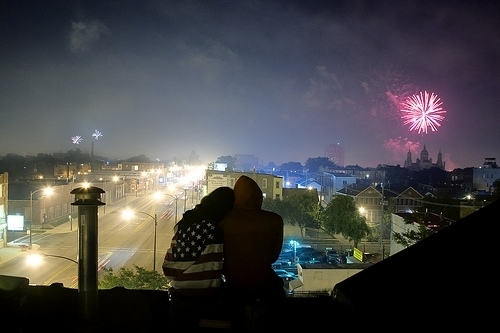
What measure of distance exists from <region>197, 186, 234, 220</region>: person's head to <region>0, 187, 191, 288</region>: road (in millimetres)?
14785

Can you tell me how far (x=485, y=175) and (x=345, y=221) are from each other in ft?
222

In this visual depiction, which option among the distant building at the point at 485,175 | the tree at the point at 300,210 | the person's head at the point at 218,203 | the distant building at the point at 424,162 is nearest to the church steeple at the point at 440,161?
the distant building at the point at 424,162

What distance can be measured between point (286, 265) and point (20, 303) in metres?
22.8

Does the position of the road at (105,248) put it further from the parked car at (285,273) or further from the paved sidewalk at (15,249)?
the parked car at (285,273)

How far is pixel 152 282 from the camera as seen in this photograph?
51.6 feet

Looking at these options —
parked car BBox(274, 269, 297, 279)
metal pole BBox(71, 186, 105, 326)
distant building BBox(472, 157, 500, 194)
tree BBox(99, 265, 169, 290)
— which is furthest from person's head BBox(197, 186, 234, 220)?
distant building BBox(472, 157, 500, 194)

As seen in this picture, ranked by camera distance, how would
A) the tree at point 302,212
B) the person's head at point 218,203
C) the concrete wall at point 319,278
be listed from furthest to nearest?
the tree at point 302,212 < the concrete wall at point 319,278 < the person's head at point 218,203

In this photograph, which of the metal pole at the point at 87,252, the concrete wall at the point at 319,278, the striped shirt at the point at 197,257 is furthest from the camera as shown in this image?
the concrete wall at the point at 319,278

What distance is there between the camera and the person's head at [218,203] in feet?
11.9

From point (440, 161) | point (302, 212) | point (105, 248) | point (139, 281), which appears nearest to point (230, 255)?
point (139, 281)

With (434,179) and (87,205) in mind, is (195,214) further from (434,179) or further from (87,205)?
(434,179)

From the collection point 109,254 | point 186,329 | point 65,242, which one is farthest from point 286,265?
point 186,329

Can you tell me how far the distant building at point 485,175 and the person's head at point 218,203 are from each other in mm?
91678

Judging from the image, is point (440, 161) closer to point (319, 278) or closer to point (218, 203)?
point (319, 278)
